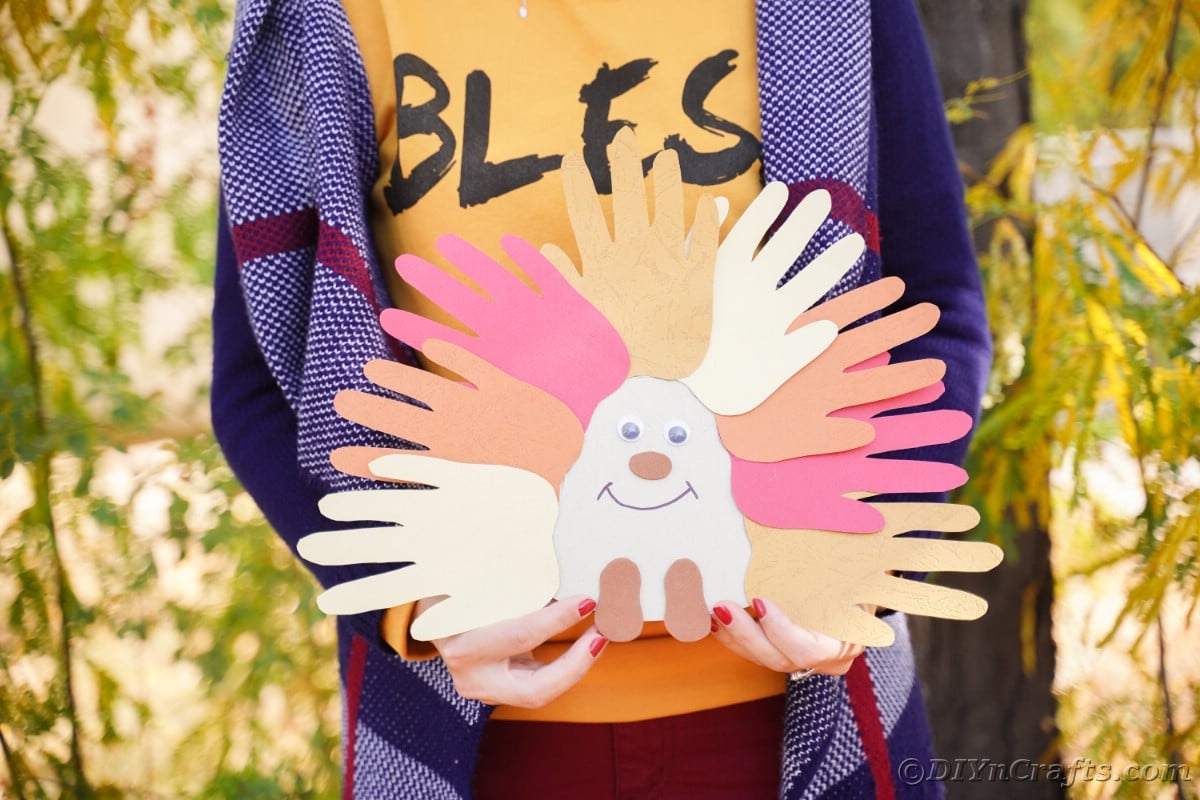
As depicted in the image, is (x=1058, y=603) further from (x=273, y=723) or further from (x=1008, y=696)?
(x=273, y=723)

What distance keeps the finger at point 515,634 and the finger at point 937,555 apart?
0.21 m

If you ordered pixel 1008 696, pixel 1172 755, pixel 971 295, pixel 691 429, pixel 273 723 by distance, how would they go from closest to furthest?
1. pixel 691 429
2. pixel 971 295
3. pixel 1172 755
4. pixel 1008 696
5. pixel 273 723

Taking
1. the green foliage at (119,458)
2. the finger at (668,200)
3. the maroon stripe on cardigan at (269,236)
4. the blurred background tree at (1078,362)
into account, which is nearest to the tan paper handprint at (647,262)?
the finger at (668,200)

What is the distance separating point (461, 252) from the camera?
0.66 m

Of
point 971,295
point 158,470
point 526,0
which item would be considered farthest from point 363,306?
point 158,470

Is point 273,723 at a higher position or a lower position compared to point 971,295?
lower

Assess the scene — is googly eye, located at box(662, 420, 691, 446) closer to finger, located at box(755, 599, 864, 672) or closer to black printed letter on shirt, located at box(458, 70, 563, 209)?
finger, located at box(755, 599, 864, 672)

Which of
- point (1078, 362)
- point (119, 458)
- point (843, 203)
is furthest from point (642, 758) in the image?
point (119, 458)

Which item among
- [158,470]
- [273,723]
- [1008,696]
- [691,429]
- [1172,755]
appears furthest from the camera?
[273,723]

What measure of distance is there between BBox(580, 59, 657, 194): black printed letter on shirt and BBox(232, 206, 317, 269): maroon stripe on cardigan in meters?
0.25

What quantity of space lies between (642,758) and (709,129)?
0.50 meters

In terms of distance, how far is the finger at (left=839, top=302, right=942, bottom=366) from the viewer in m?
0.66

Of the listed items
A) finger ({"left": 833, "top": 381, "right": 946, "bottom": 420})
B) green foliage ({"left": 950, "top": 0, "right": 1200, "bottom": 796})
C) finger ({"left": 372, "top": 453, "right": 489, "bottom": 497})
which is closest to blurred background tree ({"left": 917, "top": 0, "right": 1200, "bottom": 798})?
green foliage ({"left": 950, "top": 0, "right": 1200, "bottom": 796})

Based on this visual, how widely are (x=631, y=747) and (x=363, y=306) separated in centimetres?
40
